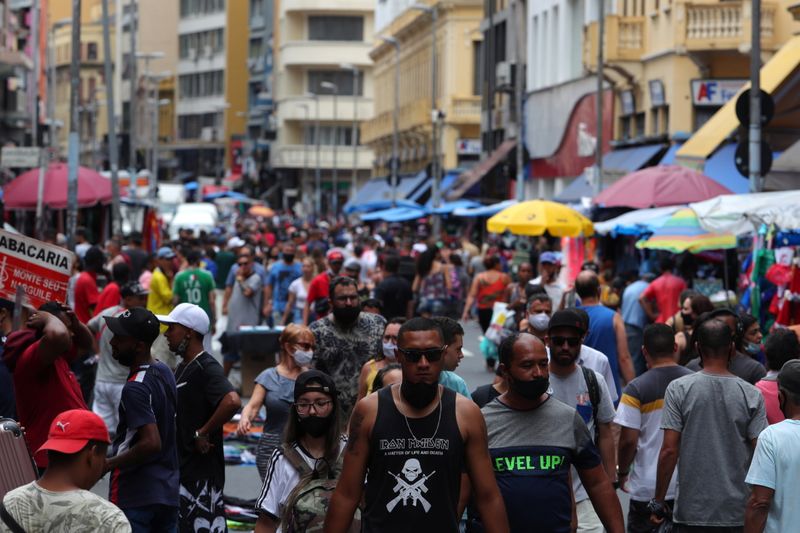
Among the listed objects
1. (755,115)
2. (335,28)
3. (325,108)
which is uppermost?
(335,28)

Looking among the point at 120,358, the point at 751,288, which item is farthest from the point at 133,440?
the point at 751,288

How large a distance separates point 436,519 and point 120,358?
2186 mm

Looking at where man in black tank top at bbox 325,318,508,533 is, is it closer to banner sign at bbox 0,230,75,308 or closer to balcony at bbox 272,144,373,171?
banner sign at bbox 0,230,75,308

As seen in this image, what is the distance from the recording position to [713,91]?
117ft

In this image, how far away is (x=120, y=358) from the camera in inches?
327

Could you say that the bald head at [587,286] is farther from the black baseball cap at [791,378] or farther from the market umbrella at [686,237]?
the market umbrella at [686,237]

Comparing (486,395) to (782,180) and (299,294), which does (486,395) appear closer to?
(299,294)

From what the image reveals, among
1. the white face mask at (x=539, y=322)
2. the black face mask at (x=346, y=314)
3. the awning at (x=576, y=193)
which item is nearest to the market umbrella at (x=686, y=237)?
the black face mask at (x=346, y=314)

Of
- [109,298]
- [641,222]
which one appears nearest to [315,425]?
[109,298]

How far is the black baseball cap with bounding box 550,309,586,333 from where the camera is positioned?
28.9 feet

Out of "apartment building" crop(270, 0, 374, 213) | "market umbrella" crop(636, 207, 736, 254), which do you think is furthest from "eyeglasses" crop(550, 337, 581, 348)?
"apartment building" crop(270, 0, 374, 213)

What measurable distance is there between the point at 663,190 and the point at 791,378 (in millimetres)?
16555

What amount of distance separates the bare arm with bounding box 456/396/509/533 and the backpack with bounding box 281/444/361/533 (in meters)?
0.63

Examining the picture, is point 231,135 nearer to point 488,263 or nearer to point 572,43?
point 572,43
